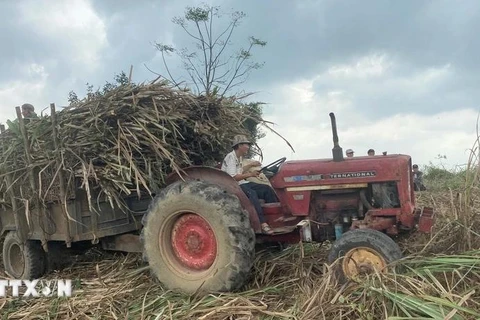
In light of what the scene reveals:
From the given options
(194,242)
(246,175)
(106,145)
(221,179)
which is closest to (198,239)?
(194,242)

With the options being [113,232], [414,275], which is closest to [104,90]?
[113,232]

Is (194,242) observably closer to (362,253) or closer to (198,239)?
(198,239)

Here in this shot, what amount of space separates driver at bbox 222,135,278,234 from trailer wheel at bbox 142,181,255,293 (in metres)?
0.46

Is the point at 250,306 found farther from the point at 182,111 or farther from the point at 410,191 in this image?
the point at 182,111

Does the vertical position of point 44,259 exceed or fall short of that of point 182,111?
it falls short

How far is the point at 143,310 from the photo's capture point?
4.44m

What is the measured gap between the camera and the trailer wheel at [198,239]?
465cm

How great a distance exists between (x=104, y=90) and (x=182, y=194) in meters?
1.78

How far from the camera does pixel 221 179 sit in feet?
16.9

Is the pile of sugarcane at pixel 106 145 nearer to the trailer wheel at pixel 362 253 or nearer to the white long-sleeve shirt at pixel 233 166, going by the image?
the white long-sleeve shirt at pixel 233 166

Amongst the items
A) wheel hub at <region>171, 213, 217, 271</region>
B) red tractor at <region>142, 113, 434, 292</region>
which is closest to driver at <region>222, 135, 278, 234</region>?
red tractor at <region>142, 113, 434, 292</region>

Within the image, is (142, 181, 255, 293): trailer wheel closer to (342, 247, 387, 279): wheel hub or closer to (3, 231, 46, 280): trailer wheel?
(342, 247, 387, 279): wheel hub

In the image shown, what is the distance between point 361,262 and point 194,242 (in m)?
1.59

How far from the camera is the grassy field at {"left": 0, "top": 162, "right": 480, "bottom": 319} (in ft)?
12.1
